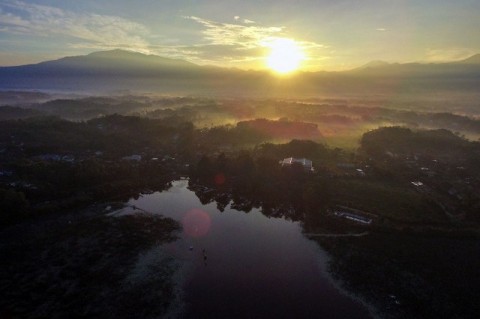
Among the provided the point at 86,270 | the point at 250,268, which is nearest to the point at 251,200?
the point at 250,268

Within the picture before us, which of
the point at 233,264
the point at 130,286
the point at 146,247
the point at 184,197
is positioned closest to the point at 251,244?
the point at 233,264

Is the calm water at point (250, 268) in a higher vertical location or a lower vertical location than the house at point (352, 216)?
A: lower

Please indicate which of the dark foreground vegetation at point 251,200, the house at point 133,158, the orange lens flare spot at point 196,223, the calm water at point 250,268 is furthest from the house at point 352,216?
the house at point 133,158

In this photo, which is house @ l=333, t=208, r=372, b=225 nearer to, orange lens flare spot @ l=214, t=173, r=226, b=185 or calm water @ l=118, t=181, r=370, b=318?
calm water @ l=118, t=181, r=370, b=318

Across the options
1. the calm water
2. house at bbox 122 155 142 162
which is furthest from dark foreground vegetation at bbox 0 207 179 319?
house at bbox 122 155 142 162

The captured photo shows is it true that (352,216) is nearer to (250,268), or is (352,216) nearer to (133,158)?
(250,268)

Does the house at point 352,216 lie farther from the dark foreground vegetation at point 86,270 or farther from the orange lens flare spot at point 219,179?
the dark foreground vegetation at point 86,270
